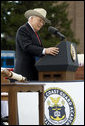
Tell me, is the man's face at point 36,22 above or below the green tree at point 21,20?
below

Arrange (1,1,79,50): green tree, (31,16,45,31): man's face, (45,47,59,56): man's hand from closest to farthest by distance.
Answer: (45,47,59,56): man's hand < (31,16,45,31): man's face < (1,1,79,50): green tree

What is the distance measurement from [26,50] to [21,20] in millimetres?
21997

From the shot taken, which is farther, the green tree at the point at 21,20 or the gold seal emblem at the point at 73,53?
the green tree at the point at 21,20

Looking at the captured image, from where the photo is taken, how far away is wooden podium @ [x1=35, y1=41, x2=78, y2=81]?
4570mm

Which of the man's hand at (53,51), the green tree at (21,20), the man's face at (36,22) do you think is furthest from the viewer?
the green tree at (21,20)

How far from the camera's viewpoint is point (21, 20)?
86.6 ft

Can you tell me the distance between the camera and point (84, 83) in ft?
15.5

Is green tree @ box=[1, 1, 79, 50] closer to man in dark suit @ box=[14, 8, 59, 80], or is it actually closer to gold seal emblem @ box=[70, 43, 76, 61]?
gold seal emblem @ box=[70, 43, 76, 61]

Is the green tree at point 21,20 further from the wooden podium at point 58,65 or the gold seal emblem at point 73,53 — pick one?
the wooden podium at point 58,65

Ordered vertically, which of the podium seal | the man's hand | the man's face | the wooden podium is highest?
the man's face

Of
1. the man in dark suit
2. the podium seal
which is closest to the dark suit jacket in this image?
the man in dark suit

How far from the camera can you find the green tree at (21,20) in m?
25.5

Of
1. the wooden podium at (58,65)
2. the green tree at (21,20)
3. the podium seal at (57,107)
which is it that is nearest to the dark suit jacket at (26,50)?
the wooden podium at (58,65)

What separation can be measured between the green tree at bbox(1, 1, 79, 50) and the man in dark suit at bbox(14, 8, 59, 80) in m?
17.9
